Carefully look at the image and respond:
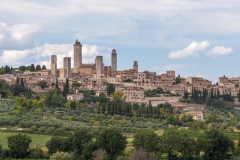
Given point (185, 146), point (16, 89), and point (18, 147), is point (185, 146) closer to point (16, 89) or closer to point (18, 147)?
point (18, 147)

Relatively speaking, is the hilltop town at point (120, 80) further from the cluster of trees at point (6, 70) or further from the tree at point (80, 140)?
the tree at point (80, 140)

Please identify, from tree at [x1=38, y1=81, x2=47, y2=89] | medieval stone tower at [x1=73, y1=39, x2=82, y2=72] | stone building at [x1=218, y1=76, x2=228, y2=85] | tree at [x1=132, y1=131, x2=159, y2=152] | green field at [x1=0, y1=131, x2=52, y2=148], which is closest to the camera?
tree at [x1=132, y1=131, x2=159, y2=152]

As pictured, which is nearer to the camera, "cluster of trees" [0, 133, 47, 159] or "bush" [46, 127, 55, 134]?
"cluster of trees" [0, 133, 47, 159]

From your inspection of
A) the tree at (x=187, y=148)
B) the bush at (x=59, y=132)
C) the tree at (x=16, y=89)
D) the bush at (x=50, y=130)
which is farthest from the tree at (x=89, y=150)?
the tree at (x=16, y=89)

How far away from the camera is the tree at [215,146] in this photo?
33219 mm

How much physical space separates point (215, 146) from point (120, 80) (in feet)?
158

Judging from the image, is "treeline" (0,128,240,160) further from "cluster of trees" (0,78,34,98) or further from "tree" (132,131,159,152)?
"cluster of trees" (0,78,34,98)

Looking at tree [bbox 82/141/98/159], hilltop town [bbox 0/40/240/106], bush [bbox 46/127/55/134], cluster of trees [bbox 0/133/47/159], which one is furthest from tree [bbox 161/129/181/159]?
hilltop town [bbox 0/40/240/106]

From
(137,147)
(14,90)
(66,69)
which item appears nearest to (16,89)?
(14,90)

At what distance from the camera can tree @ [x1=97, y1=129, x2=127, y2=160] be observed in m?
33.1

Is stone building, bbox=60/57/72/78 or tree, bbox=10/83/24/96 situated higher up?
stone building, bbox=60/57/72/78

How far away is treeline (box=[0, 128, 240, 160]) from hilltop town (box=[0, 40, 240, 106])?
1207 inches

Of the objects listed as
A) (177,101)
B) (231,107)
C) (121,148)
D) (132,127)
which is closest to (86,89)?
(177,101)

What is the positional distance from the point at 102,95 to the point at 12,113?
55.9 ft
